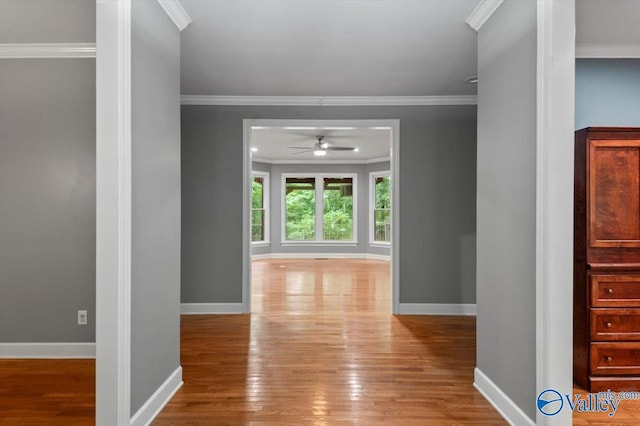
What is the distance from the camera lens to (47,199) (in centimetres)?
347

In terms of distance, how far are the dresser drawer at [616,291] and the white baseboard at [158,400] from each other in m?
2.99

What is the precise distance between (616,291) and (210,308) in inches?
162

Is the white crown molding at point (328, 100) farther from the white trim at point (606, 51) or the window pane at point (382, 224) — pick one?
the window pane at point (382, 224)

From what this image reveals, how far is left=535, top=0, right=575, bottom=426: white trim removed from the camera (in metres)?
1.95

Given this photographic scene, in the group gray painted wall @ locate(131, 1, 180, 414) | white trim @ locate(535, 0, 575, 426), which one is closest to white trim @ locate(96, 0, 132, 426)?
gray painted wall @ locate(131, 1, 180, 414)

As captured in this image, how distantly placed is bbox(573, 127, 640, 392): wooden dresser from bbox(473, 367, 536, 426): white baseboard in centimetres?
74

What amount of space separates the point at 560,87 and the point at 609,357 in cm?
202

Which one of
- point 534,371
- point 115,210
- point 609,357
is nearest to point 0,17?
point 115,210

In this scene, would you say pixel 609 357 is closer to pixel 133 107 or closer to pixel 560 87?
pixel 560 87

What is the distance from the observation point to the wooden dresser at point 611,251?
9.13 ft

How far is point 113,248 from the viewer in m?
2.00

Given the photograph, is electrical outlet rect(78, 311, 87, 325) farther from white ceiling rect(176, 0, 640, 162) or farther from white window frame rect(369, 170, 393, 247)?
white window frame rect(369, 170, 393, 247)

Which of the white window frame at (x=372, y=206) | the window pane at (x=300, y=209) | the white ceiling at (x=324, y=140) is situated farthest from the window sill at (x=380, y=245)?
the white ceiling at (x=324, y=140)

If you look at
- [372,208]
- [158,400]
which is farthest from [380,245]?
[158,400]
